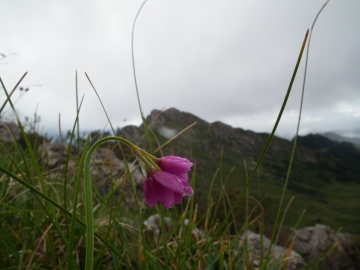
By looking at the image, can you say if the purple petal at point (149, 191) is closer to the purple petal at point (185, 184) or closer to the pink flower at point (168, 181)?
the pink flower at point (168, 181)

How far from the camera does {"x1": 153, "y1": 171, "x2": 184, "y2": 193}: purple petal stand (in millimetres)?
991

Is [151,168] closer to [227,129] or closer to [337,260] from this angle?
[337,260]

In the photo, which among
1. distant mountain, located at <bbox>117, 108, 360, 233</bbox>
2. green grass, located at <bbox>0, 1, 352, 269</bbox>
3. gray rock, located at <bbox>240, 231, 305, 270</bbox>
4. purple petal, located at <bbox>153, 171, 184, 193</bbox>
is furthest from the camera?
distant mountain, located at <bbox>117, 108, 360, 233</bbox>

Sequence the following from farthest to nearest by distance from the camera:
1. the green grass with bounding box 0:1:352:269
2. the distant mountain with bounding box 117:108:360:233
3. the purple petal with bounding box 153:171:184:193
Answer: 1. the distant mountain with bounding box 117:108:360:233
2. the green grass with bounding box 0:1:352:269
3. the purple petal with bounding box 153:171:184:193

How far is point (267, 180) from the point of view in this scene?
13288cm

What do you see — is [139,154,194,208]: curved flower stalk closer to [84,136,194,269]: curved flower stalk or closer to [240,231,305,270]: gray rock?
[84,136,194,269]: curved flower stalk

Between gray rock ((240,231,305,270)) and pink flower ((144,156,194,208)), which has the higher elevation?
pink flower ((144,156,194,208))

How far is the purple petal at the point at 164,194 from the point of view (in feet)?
3.33

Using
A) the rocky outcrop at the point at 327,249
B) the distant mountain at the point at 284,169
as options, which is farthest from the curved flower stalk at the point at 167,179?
the distant mountain at the point at 284,169

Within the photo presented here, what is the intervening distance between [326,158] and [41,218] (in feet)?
654

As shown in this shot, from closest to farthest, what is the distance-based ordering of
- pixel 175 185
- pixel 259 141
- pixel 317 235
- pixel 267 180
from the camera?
pixel 175 185, pixel 317 235, pixel 267 180, pixel 259 141

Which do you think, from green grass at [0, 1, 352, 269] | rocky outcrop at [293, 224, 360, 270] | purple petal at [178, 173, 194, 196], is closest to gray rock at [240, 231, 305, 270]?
green grass at [0, 1, 352, 269]

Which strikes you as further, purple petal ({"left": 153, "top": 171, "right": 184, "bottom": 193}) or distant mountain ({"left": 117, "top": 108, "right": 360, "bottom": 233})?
distant mountain ({"left": 117, "top": 108, "right": 360, "bottom": 233})

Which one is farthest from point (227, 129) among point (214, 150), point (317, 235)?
point (317, 235)
